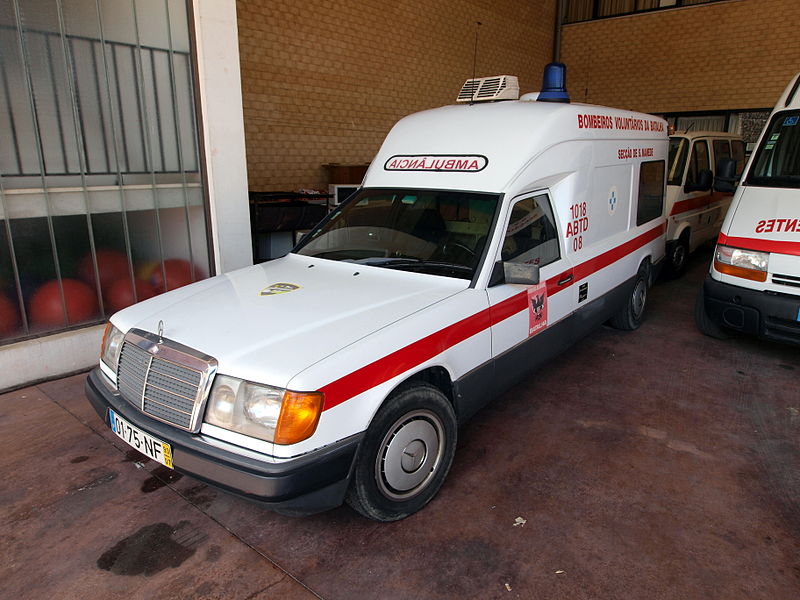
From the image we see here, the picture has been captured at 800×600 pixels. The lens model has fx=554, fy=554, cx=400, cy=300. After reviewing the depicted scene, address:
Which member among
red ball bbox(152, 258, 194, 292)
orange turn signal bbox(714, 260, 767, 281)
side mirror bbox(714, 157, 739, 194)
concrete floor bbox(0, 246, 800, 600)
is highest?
side mirror bbox(714, 157, 739, 194)

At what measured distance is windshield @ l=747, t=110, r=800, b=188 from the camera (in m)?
4.93

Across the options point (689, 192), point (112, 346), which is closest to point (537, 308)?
point (112, 346)

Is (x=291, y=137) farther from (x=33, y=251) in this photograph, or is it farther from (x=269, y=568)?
(x=269, y=568)

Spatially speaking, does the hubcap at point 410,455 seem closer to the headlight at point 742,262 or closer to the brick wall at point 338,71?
the headlight at point 742,262

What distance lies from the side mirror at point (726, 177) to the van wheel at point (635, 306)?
41.6 inches

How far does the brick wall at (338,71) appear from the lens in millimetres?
8641

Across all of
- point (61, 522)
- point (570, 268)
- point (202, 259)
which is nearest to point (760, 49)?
point (570, 268)

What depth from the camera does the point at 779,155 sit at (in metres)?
5.04

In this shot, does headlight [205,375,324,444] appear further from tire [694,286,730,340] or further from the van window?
the van window

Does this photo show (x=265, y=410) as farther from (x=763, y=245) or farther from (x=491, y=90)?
(x=763, y=245)

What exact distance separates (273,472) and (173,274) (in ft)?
12.1

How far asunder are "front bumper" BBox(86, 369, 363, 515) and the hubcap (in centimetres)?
29

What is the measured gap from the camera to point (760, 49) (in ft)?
41.4

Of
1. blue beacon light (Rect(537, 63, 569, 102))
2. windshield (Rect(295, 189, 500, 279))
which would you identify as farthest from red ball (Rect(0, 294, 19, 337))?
blue beacon light (Rect(537, 63, 569, 102))
